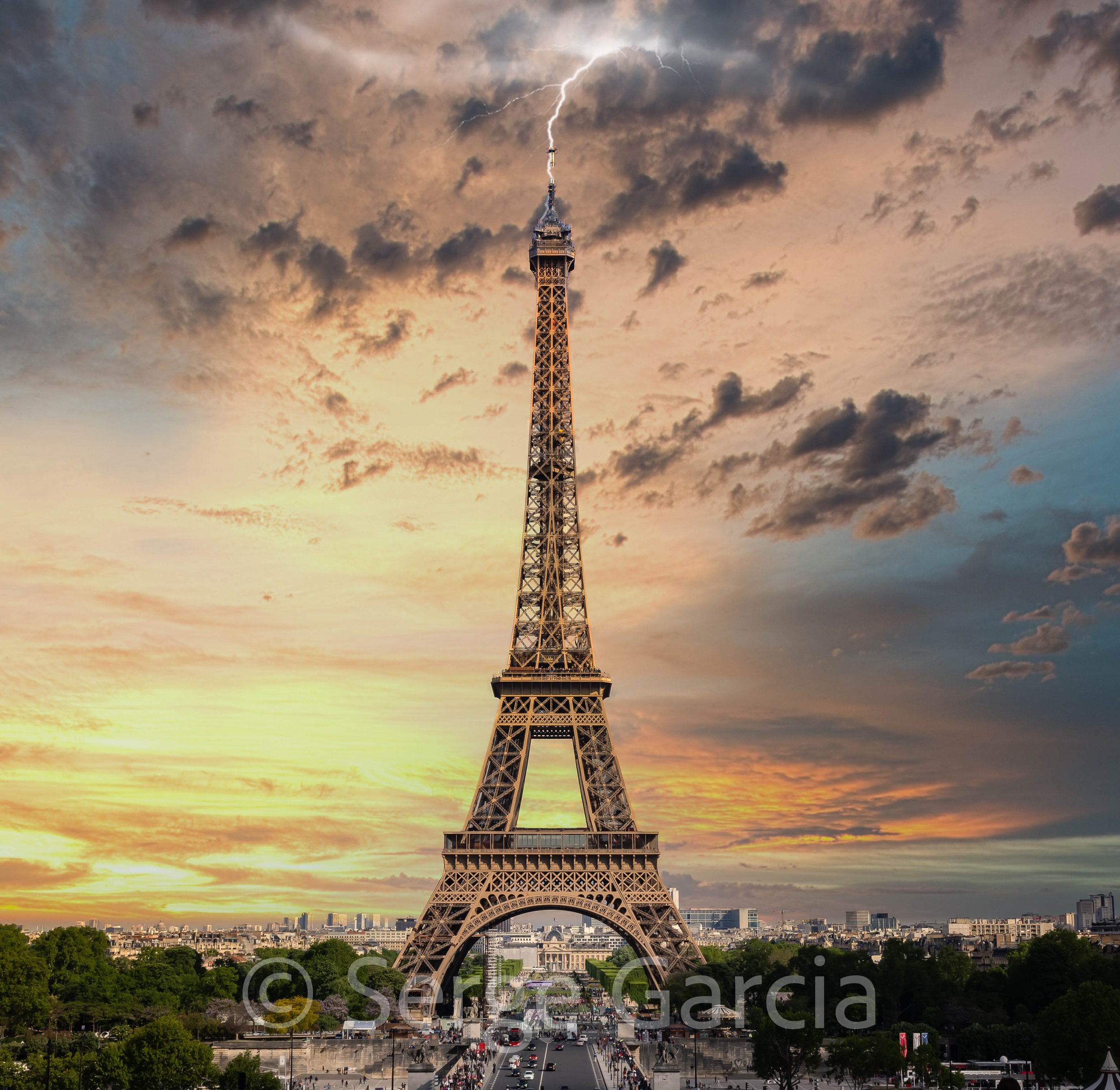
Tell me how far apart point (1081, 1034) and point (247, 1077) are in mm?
42282

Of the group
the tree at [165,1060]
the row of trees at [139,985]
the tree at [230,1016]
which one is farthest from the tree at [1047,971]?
the tree at [165,1060]

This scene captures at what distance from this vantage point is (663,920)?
100m

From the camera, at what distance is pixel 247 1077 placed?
66.6 meters

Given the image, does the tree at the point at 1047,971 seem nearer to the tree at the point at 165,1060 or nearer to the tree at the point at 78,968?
the tree at the point at 165,1060

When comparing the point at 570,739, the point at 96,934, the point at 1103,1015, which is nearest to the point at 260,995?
the point at 96,934

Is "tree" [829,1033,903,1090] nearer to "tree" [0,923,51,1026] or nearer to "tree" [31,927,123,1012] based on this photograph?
"tree" [0,923,51,1026]

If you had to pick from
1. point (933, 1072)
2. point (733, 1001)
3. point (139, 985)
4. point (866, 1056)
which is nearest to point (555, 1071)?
point (866, 1056)

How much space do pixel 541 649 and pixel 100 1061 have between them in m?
48.2

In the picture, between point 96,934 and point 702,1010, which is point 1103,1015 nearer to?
point 702,1010

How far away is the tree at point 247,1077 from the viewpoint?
67.2 metres

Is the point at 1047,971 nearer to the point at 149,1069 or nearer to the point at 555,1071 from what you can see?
the point at 555,1071

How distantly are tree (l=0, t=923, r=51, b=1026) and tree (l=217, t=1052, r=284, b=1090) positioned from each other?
2997 cm

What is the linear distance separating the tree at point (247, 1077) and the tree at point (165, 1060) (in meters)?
1.22

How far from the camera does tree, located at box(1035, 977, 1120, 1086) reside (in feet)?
219
